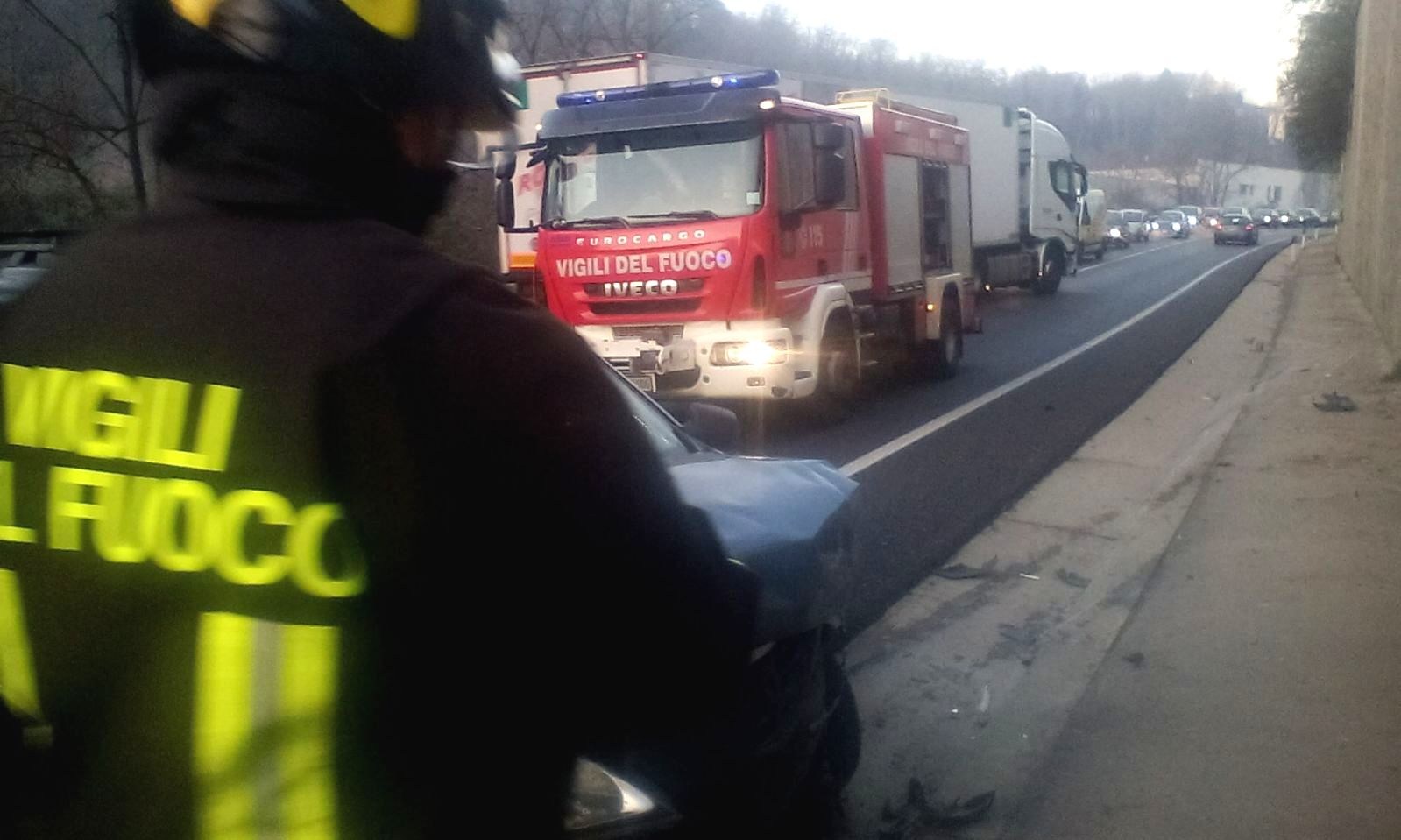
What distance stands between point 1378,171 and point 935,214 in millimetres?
8454

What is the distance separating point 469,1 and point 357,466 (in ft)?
1.83

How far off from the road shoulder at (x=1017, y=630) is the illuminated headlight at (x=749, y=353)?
2558mm

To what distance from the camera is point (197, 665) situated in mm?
1301

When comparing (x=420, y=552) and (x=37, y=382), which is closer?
(x=420, y=552)

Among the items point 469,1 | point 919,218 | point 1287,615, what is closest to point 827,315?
point 919,218

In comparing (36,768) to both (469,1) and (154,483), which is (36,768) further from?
(469,1)

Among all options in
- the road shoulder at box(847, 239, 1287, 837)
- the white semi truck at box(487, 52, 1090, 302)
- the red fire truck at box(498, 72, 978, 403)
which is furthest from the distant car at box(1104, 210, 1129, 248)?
the road shoulder at box(847, 239, 1287, 837)

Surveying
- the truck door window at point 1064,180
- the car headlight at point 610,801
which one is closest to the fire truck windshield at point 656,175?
the car headlight at point 610,801

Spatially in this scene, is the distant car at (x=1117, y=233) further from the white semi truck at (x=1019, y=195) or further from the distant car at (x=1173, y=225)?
the white semi truck at (x=1019, y=195)

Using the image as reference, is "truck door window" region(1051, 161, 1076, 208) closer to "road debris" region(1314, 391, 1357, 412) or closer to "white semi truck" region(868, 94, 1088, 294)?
"white semi truck" region(868, 94, 1088, 294)

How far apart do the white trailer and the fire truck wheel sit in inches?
229

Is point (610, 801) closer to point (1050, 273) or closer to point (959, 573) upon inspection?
point (959, 573)

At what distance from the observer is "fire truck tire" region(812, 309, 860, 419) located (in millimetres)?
12180

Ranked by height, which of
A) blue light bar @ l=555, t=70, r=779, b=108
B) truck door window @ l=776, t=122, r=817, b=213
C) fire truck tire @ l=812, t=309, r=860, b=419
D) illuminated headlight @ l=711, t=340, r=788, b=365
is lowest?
fire truck tire @ l=812, t=309, r=860, b=419
